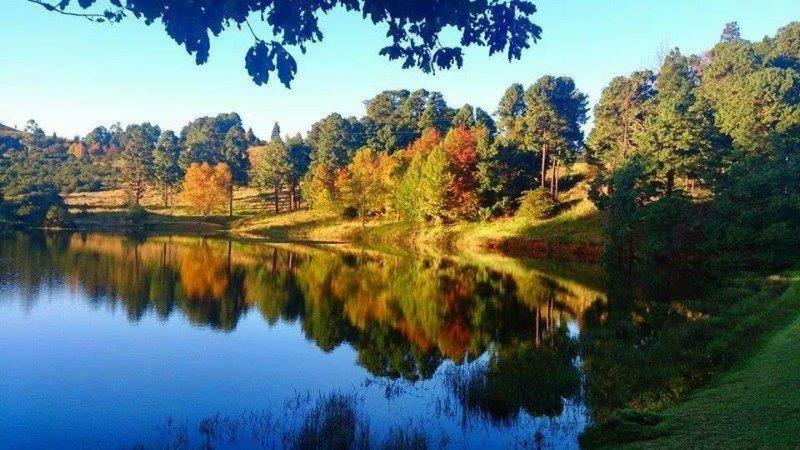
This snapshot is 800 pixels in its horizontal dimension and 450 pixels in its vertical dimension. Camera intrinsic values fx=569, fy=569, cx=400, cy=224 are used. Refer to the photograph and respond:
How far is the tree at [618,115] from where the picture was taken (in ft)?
263

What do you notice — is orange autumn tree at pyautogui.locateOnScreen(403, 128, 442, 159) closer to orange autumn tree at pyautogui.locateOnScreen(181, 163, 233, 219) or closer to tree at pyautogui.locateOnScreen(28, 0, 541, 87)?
orange autumn tree at pyautogui.locateOnScreen(181, 163, 233, 219)

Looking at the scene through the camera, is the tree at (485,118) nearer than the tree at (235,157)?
Yes

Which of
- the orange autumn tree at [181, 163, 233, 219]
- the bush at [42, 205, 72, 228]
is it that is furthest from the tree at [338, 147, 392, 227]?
the bush at [42, 205, 72, 228]

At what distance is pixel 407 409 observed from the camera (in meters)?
15.3

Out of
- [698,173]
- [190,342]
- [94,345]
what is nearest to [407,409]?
[190,342]

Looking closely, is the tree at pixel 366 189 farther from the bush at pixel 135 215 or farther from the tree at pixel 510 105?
the bush at pixel 135 215

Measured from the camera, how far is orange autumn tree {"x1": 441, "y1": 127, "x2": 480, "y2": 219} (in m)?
79.8

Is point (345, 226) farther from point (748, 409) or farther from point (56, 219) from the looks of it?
point (748, 409)

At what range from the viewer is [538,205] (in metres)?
69.8

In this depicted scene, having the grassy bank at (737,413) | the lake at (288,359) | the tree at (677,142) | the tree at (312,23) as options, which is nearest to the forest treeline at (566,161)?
the tree at (677,142)

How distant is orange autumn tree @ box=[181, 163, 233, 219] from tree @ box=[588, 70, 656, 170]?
2535 inches

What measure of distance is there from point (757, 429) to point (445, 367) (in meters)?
11.0

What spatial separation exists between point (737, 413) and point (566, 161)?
7582cm

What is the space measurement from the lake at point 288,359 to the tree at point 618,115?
145 ft
